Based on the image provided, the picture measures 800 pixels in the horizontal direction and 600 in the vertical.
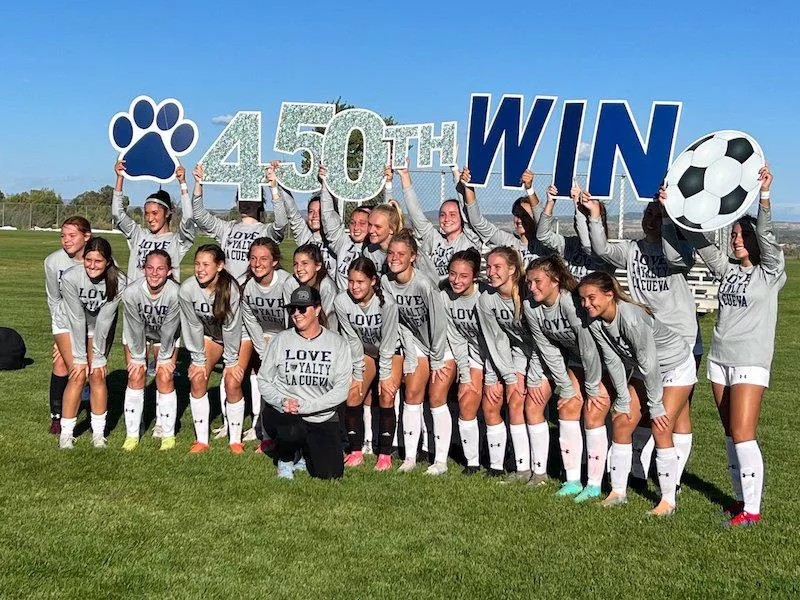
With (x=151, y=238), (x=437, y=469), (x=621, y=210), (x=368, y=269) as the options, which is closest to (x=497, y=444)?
(x=437, y=469)

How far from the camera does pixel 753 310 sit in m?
5.36

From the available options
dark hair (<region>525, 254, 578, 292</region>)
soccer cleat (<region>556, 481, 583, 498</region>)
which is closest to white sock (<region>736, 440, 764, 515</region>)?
soccer cleat (<region>556, 481, 583, 498</region>)

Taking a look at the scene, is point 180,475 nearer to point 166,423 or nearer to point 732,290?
point 166,423

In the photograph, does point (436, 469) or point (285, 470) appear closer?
point (285, 470)

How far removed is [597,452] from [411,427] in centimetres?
145

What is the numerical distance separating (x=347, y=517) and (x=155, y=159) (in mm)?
4068

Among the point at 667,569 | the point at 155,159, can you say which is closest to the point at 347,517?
the point at 667,569

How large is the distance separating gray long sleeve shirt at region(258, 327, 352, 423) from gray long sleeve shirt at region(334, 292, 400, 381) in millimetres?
152

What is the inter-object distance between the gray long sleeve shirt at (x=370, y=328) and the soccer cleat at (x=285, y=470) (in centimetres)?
89

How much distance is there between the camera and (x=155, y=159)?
799cm

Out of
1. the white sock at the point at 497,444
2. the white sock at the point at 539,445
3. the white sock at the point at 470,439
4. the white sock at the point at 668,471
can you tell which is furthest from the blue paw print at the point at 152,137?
the white sock at the point at 668,471

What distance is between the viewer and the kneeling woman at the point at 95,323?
691cm

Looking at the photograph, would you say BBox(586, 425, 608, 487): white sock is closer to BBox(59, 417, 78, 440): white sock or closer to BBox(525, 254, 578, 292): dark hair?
Result: BBox(525, 254, 578, 292): dark hair

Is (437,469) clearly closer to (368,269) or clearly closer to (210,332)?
(368,269)
